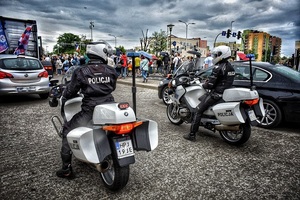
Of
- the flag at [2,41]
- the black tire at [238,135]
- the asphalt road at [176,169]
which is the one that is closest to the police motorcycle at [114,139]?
the asphalt road at [176,169]

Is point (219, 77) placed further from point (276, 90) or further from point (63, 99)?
point (63, 99)

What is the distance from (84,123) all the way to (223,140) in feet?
9.67

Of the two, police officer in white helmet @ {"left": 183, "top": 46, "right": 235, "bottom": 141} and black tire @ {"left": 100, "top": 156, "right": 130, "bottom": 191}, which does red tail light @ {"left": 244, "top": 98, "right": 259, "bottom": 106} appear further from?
black tire @ {"left": 100, "top": 156, "right": 130, "bottom": 191}

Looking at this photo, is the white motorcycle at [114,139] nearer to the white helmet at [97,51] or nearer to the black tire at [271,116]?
the white helmet at [97,51]

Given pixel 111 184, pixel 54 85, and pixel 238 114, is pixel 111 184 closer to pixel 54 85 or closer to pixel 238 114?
pixel 54 85

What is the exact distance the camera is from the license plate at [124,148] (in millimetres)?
2429

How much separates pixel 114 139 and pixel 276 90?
433 cm

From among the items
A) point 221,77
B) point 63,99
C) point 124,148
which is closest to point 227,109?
Result: point 221,77

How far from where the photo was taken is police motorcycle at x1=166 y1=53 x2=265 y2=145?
155 inches

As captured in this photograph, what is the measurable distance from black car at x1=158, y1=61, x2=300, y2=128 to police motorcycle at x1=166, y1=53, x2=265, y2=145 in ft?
3.59

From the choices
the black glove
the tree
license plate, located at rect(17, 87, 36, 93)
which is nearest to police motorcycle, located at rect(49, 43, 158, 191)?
the black glove

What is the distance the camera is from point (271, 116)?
5.31m

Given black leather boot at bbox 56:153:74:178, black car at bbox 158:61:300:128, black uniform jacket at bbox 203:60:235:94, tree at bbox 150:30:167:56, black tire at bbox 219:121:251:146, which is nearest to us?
black leather boot at bbox 56:153:74:178

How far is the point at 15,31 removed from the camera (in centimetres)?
1256
